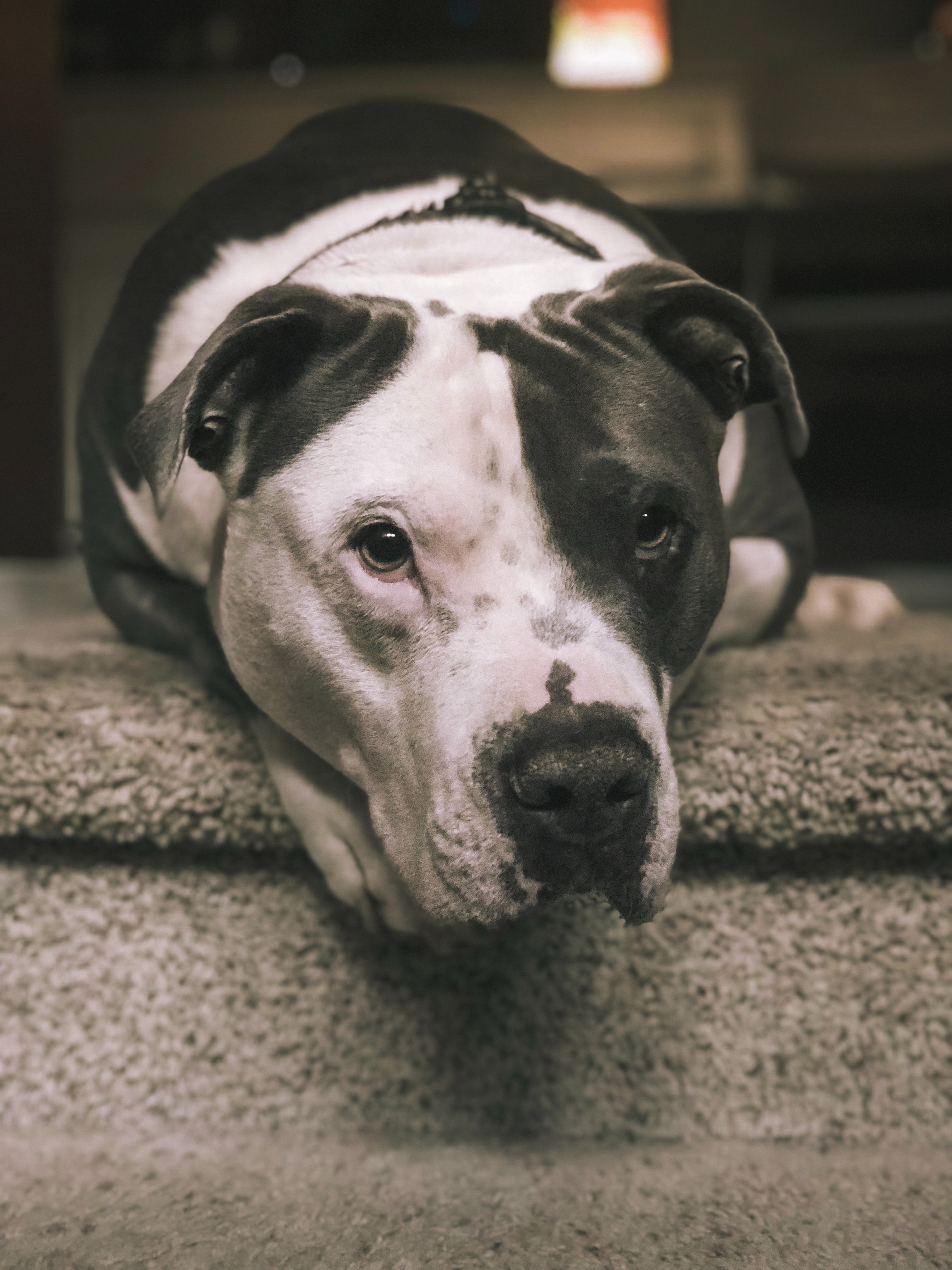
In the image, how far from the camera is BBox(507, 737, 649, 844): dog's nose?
2.67 feet

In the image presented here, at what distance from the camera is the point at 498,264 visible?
3.88 ft

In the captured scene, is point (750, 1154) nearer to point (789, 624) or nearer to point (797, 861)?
point (797, 861)

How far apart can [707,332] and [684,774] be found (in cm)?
39

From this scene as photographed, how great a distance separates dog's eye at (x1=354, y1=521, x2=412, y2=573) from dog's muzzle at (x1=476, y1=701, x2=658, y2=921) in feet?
0.58

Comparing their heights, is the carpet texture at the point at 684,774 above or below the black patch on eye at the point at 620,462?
below

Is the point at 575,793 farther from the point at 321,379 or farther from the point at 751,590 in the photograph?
the point at 751,590

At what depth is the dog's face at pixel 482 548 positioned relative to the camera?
0.85 metres

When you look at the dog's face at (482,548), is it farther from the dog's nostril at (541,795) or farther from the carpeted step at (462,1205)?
the carpeted step at (462,1205)

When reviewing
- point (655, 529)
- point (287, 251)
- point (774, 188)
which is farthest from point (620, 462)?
point (774, 188)

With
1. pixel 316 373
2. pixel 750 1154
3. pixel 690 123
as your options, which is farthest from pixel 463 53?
pixel 750 1154

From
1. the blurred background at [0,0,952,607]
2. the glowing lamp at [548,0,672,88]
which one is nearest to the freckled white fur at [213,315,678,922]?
the blurred background at [0,0,952,607]

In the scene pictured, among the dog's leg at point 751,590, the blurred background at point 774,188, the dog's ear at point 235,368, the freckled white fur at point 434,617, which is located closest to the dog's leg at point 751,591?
the dog's leg at point 751,590

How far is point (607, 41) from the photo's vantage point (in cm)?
432

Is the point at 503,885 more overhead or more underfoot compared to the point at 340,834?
more overhead
